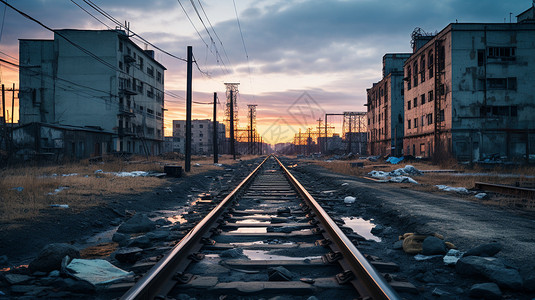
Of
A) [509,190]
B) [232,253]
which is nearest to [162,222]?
[232,253]

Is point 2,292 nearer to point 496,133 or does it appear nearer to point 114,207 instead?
point 114,207

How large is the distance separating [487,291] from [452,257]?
1.13 m

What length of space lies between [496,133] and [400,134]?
60.7ft

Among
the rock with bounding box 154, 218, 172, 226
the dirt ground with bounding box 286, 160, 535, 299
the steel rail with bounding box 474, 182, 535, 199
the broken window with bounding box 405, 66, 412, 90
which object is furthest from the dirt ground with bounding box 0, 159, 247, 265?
the broken window with bounding box 405, 66, 412, 90

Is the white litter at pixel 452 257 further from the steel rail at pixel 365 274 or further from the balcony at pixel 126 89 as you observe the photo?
the balcony at pixel 126 89

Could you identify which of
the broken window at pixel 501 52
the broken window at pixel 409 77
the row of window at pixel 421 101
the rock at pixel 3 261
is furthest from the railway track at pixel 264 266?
the broken window at pixel 409 77

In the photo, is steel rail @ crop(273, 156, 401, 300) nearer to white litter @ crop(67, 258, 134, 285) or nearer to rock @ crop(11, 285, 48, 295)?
white litter @ crop(67, 258, 134, 285)

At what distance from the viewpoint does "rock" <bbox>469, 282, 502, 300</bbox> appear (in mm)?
2992

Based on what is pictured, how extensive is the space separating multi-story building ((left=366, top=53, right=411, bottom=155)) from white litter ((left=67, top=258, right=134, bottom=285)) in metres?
43.1

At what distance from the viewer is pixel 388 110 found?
5138cm

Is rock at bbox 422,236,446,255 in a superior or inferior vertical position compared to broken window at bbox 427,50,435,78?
inferior

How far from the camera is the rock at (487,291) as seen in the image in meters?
2.99

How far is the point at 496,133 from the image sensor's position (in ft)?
100

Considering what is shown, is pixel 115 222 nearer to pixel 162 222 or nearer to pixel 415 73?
pixel 162 222
